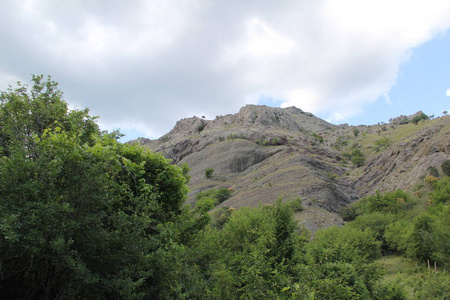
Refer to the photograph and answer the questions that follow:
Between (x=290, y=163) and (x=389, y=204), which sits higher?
(x=290, y=163)

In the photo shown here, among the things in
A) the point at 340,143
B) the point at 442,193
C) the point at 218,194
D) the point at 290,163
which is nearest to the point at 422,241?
the point at 442,193

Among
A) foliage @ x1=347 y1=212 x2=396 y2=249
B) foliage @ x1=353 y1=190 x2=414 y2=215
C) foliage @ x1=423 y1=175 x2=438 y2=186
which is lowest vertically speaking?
foliage @ x1=347 y1=212 x2=396 y2=249

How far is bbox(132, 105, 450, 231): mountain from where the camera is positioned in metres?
51.8

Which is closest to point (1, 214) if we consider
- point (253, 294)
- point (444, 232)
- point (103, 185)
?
point (103, 185)

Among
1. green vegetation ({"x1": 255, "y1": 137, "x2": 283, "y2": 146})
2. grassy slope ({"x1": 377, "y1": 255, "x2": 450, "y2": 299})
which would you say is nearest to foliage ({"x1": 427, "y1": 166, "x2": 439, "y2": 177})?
grassy slope ({"x1": 377, "y1": 255, "x2": 450, "y2": 299})

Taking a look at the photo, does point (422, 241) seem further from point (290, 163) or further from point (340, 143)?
point (340, 143)

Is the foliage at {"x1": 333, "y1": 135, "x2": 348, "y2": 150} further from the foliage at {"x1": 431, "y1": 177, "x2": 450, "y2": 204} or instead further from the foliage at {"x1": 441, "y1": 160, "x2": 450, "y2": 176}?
the foliage at {"x1": 431, "y1": 177, "x2": 450, "y2": 204}

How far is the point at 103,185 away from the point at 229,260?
7.45m

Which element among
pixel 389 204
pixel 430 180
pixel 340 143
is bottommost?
pixel 389 204

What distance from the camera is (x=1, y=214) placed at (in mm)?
5531

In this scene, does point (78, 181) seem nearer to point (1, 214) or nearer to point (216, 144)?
point (1, 214)

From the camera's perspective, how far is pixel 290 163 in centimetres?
6800

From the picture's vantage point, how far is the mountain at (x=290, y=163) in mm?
51844

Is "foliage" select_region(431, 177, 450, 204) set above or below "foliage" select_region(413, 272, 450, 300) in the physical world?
above
